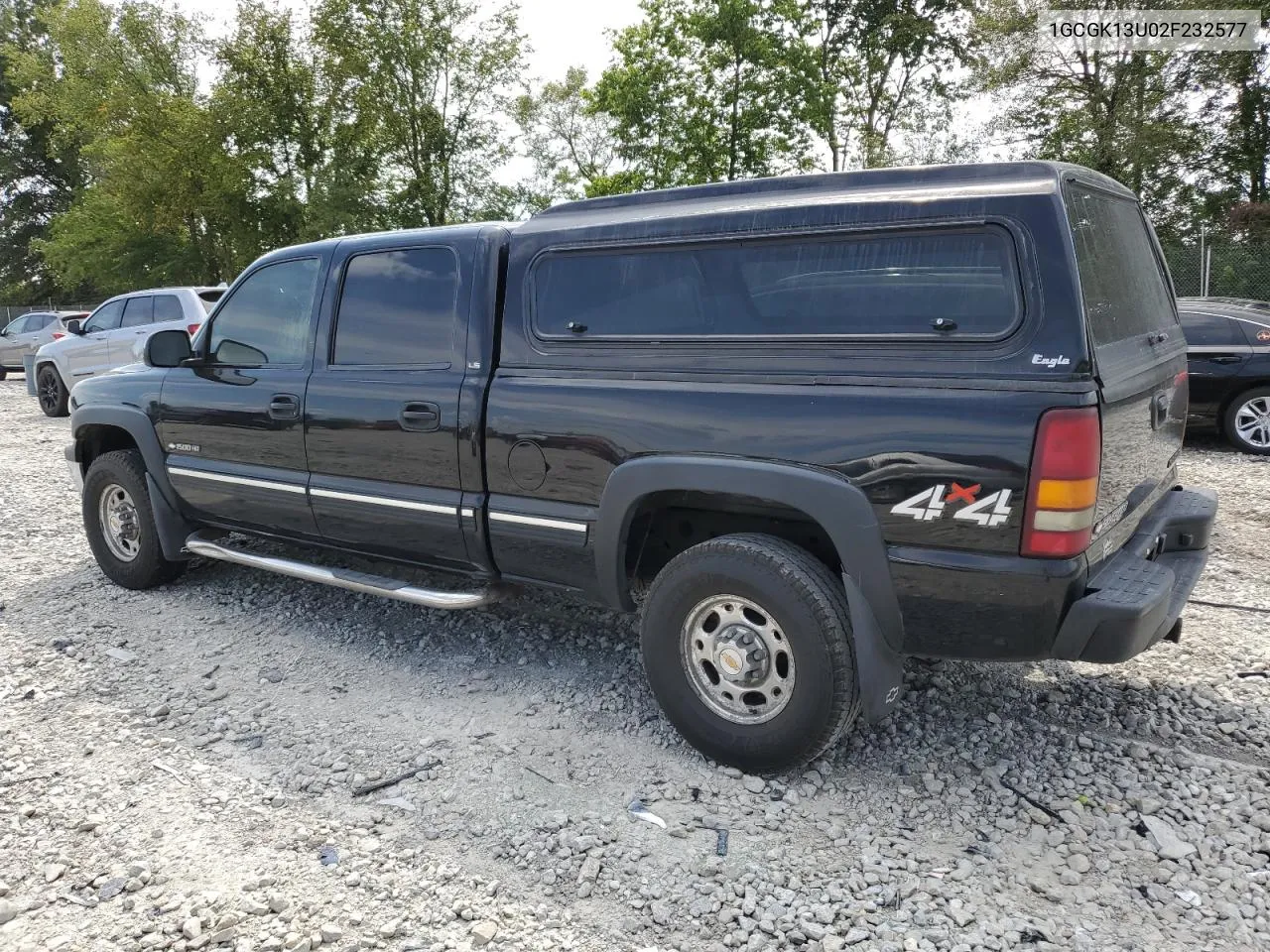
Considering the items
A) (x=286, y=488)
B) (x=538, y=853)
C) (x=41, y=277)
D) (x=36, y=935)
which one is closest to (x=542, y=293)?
(x=286, y=488)

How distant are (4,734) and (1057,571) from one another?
3886 mm

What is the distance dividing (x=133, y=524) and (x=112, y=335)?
999 cm

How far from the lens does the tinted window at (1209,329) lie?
828cm

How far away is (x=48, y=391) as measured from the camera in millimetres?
14641

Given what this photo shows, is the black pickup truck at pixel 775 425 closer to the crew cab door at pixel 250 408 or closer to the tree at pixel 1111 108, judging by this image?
the crew cab door at pixel 250 408

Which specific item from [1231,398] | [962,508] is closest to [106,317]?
[962,508]

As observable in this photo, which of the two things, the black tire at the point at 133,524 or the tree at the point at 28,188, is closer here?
the black tire at the point at 133,524

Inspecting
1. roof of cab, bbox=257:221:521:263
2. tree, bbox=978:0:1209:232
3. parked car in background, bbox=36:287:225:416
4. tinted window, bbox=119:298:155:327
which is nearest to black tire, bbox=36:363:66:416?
parked car in background, bbox=36:287:225:416

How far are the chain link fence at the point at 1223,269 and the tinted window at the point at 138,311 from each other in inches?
583

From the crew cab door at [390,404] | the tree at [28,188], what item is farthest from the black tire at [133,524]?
the tree at [28,188]

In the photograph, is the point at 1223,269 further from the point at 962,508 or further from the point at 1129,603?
the point at 962,508

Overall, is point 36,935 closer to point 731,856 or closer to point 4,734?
point 4,734

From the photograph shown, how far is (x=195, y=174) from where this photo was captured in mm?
27078

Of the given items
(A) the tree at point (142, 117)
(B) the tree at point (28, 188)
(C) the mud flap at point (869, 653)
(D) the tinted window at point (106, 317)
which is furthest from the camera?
(B) the tree at point (28, 188)
